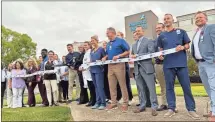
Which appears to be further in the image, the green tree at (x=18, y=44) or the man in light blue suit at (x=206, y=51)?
the green tree at (x=18, y=44)

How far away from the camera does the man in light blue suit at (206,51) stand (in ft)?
15.4

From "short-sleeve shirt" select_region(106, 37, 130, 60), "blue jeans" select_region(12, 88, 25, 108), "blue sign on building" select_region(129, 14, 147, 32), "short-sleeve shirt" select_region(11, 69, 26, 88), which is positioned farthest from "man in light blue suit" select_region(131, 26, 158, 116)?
"blue sign on building" select_region(129, 14, 147, 32)

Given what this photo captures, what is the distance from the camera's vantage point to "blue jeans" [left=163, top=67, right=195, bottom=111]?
5.10 metres

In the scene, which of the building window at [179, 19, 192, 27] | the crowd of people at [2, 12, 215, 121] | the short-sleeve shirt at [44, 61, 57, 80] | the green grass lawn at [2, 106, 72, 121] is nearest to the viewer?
the crowd of people at [2, 12, 215, 121]

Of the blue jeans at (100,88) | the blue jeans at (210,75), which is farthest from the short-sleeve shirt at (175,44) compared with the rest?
the blue jeans at (100,88)

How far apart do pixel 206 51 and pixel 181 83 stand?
79 centimetres

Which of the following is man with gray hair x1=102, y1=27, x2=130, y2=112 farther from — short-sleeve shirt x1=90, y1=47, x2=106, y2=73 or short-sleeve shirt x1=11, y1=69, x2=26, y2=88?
short-sleeve shirt x1=11, y1=69, x2=26, y2=88

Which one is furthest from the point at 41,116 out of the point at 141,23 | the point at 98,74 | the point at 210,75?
the point at 141,23

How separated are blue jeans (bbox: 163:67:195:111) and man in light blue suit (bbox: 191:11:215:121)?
311 mm

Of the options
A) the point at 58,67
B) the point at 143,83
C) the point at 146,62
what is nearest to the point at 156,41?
the point at 146,62

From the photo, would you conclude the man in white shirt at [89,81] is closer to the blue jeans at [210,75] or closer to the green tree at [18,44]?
the blue jeans at [210,75]

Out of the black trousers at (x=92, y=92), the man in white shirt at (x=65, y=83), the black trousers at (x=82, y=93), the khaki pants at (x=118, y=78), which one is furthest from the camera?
the man in white shirt at (x=65, y=83)

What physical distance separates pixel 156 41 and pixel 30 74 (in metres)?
4.82

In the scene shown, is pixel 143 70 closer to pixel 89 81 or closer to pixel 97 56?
pixel 97 56
